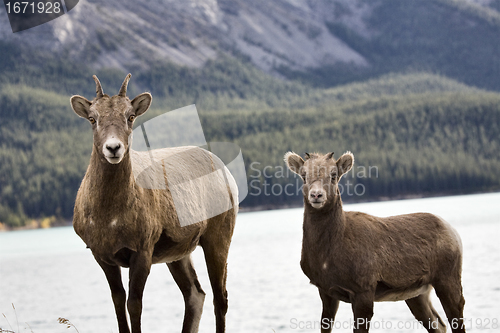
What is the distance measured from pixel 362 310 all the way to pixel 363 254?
1.98ft

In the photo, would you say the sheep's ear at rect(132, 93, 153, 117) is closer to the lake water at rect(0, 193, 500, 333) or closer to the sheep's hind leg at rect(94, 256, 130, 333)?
the sheep's hind leg at rect(94, 256, 130, 333)

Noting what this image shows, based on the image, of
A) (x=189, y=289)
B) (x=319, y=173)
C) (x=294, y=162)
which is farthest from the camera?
(x=189, y=289)

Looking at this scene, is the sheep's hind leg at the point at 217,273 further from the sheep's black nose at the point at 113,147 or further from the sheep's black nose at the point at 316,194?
the sheep's black nose at the point at 113,147

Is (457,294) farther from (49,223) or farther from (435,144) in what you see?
(435,144)

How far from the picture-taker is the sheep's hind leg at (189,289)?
9.34 meters

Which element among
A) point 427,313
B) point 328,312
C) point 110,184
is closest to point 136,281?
point 110,184

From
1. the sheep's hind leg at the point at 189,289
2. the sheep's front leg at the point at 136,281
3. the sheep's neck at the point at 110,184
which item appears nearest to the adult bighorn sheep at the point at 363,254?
the sheep's front leg at the point at 136,281

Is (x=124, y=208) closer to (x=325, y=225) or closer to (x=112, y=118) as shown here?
(x=112, y=118)

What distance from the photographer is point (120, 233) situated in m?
7.36

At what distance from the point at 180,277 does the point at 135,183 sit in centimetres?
217

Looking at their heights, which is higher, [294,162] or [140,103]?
[140,103]

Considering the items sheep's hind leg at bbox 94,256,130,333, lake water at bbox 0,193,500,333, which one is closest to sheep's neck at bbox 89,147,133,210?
sheep's hind leg at bbox 94,256,130,333

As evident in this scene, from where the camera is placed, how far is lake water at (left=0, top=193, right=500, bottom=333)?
20.5 metres

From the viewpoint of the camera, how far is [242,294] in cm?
2794
